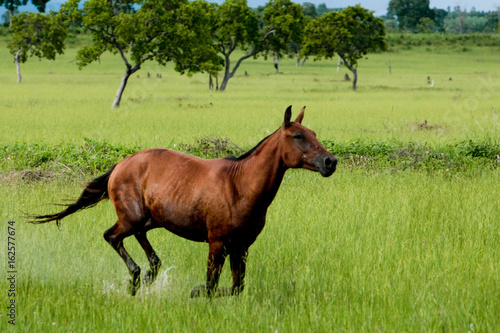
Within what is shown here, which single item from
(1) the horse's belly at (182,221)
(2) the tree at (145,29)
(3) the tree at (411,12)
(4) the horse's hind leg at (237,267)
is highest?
(3) the tree at (411,12)

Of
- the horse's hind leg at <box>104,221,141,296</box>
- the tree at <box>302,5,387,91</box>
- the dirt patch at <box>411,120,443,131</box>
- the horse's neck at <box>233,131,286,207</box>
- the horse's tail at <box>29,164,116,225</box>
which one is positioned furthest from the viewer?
the tree at <box>302,5,387,91</box>

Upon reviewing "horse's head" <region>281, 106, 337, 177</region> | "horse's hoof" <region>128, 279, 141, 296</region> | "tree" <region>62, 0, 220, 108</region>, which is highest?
"tree" <region>62, 0, 220, 108</region>

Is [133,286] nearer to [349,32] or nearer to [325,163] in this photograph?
[325,163]

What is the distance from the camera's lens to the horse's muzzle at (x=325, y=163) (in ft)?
14.0

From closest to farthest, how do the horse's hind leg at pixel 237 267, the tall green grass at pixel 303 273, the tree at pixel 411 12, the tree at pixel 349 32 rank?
the tall green grass at pixel 303 273, the horse's hind leg at pixel 237 267, the tree at pixel 349 32, the tree at pixel 411 12

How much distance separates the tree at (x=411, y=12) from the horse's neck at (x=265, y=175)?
134 m

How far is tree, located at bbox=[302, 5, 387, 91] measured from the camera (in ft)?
145

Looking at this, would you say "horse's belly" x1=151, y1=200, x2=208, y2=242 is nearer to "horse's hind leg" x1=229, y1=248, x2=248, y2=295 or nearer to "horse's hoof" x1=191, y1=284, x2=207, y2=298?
"horse's hind leg" x1=229, y1=248, x2=248, y2=295

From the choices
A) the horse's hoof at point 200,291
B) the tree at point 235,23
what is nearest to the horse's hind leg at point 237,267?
the horse's hoof at point 200,291

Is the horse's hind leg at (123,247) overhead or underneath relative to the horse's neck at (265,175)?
underneath

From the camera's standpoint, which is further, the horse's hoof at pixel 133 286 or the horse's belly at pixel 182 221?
the horse's hoof at pixel 133 286

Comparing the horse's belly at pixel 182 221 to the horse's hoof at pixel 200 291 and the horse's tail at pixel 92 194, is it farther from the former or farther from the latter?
the horse's tail at pixel 92 194

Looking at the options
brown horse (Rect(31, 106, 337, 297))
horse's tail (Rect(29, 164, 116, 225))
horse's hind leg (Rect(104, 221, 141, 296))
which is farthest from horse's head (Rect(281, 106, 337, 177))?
horse's tail (Rect(29, 164, 116, 225))

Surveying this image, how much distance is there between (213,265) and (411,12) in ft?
445
